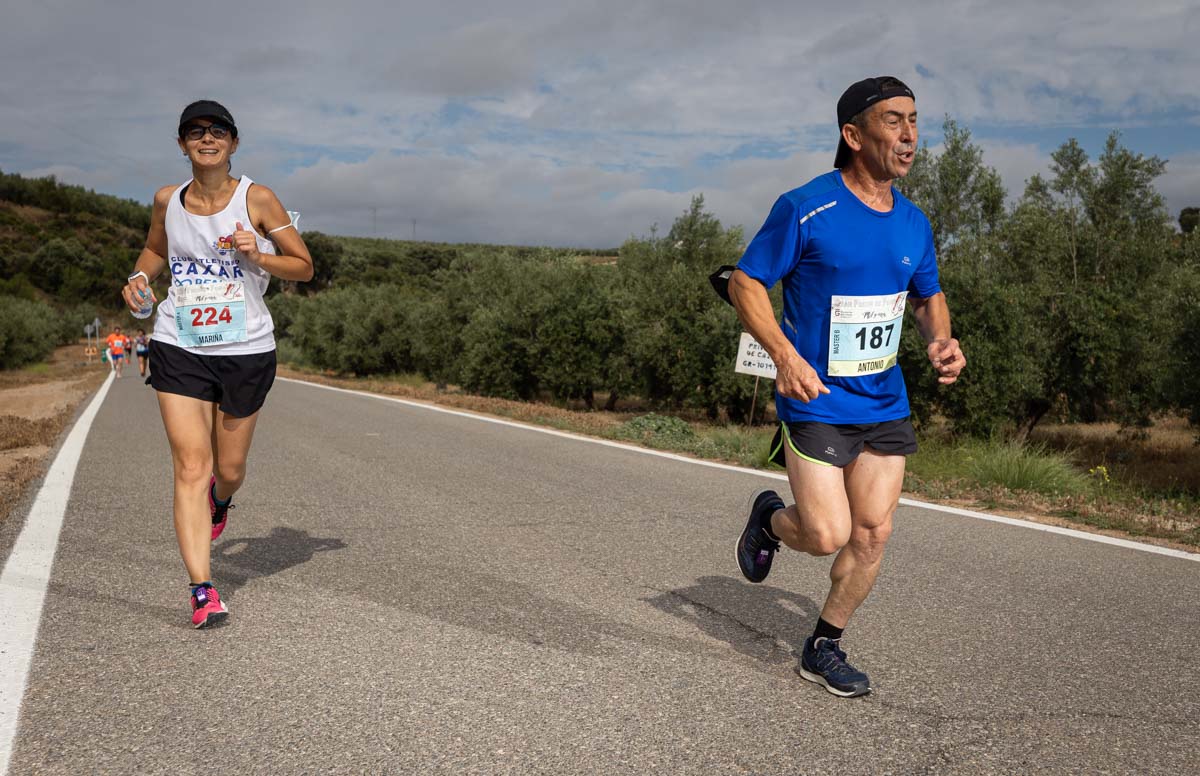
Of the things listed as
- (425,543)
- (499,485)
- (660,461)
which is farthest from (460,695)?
(660,461)

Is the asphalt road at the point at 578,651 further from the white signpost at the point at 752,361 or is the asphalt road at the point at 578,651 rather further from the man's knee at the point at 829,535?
the white signpost at the point at 752,361

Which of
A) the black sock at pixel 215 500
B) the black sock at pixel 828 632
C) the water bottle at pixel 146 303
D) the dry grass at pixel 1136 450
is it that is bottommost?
the dry grass at pixel 1136 450

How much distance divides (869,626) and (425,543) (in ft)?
9.43

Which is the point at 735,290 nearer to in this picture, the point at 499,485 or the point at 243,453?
the point at 243,453

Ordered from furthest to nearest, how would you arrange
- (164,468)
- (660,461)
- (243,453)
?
(660,461)
(164,468)
(243,453)

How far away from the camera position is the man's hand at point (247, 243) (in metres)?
4.14

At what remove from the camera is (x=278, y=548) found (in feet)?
19.0

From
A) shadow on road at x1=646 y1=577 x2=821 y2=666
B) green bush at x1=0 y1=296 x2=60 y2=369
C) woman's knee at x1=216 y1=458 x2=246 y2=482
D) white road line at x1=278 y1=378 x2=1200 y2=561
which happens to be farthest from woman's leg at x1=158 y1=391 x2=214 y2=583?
green bush at x1=0 y1=296 x2=60 y2=369

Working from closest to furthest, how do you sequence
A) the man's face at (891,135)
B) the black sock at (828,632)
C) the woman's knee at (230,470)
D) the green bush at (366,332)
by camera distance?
the man's face at (891,135) → the black sock at (828,632) → the woman's knee at (230,470) → the green bush at (366,332)

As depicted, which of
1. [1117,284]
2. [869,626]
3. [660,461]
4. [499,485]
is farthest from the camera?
[1117,284]

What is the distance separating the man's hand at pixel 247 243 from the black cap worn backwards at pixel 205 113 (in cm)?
50

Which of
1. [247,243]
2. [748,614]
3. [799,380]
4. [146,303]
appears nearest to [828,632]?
[748,614]

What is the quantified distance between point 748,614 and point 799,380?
1673mm

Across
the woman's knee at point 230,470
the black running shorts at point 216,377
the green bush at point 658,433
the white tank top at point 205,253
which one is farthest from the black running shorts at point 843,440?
the green bush at point 658,433
